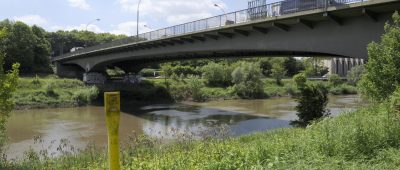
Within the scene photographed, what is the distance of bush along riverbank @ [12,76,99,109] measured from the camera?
5694 cm

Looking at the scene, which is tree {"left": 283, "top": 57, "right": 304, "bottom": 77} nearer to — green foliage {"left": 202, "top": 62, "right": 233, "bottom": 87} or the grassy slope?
green foliage {"left": 202, "top": 62, "right": 233, "bottom": 87}

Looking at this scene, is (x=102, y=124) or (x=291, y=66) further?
(x=291, y=66)

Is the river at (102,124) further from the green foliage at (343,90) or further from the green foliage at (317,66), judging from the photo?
the green foliage at (317,66)

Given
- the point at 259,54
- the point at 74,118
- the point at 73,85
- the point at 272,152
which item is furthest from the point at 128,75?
the point at 272,152

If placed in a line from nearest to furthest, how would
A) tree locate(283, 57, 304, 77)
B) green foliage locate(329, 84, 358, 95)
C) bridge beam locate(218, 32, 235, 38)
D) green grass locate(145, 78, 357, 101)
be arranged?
1. bridge beam locate(218, 32, 235, 38)
2. green grass locate(145, 78, 357, 101)
3. green foliage locate(329, 84, 358, 95)
4. tree locate(283, 57, 304, 77)

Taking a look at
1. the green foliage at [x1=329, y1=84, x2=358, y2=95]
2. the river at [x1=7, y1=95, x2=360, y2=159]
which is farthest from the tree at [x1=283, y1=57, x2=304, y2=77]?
the river at [x1=7, y1=95, x2=360, y2=159]

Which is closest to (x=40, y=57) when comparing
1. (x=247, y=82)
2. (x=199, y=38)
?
(x=247, y=82)

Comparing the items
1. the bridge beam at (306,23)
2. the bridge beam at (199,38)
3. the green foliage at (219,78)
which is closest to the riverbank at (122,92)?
the green foliage at (219,78)

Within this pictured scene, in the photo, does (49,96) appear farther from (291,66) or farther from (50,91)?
(291,66)

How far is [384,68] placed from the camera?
613 inches

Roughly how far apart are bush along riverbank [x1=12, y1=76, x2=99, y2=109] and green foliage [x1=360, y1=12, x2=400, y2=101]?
47.6 metres

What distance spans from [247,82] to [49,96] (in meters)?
30.8

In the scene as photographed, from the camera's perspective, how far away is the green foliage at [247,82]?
71.3m

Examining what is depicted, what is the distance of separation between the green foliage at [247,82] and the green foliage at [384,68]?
178ft
